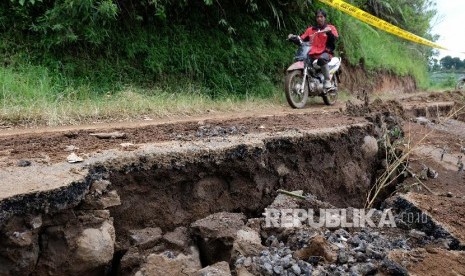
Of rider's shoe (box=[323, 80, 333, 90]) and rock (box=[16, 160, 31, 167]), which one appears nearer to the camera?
rock (box=[16, 160, 31, 167])

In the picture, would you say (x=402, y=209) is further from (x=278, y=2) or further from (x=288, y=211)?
(x=278, y=2)

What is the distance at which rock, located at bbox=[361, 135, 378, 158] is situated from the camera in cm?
451

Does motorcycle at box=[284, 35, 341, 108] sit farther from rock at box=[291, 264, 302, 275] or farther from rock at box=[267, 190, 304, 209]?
rock at box=[291, 264, 302, 275]

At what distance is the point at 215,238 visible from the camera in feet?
8.35

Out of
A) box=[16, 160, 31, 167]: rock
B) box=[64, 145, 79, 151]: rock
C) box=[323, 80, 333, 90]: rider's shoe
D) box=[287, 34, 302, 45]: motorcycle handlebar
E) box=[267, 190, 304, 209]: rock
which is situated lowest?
box=[267, 190, 304, 209]: rock

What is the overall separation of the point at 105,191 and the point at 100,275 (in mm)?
440


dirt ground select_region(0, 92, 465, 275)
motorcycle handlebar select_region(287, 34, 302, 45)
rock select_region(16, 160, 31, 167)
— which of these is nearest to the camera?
dirt ground select_region(0, 92, 465, 275)

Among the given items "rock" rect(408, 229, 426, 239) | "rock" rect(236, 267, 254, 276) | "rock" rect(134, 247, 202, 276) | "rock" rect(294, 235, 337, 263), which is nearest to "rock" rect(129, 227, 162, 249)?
"rock" rect(134, 247, 202, 276)

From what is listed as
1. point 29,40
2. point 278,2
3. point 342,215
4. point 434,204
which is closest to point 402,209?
point 434,204

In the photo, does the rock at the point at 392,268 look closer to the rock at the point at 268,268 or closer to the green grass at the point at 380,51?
the rock at the point at 268,268

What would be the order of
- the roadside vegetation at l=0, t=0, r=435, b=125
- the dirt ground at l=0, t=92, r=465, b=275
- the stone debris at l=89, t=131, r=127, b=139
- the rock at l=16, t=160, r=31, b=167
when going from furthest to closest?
1. the roadside vegetation at l=0, t=0, r=435, b=125
2. the stone debris at l=89, t=131, r=127, b=139
3. the rock at l=16, t=160, r=31, b=167
4. the dirt ground at l=0, t=92, r=465, b=275

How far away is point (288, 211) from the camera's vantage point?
113 inches

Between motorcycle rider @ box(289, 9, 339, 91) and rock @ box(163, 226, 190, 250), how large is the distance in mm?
5394

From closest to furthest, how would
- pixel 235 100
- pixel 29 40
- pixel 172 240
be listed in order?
1. pixel 172 240
2. pixel 29 40
3. pixel 235 100
